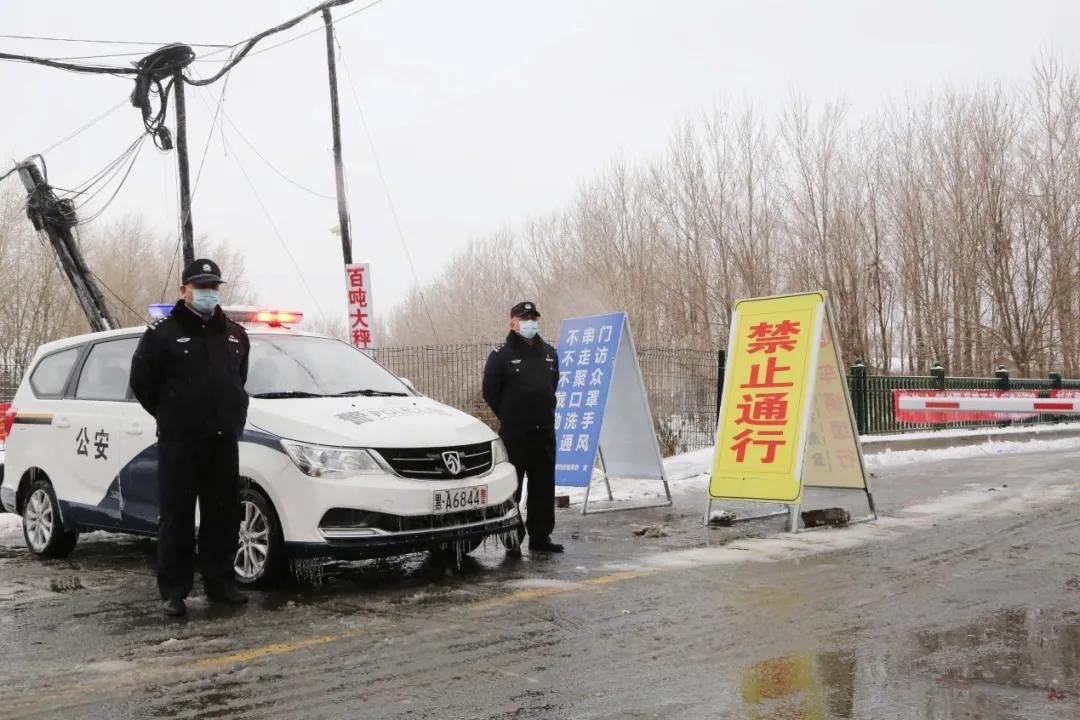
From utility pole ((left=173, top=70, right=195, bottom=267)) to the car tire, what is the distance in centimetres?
1276

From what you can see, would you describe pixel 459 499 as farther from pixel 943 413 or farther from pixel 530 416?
pixel 943 413

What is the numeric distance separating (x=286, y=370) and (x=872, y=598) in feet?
13.4

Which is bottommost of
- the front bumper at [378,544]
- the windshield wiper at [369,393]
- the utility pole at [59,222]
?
the front bumper at [378,544]

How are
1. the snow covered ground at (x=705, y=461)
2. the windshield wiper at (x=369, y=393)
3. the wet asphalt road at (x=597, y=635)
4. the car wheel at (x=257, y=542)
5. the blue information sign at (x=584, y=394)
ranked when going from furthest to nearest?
1. the snow covered ground at (x=705, y=461)
2. the blue information sign at (x=584, y=394)
3. the windshield wiper at (x=369, y=393)
4. the car wheel at (x=257, y=542)
5. the wet asphalt road at (x=597, y=635)

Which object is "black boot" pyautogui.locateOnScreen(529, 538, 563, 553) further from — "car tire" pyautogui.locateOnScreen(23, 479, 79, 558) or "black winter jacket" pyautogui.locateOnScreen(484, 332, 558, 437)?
"car tire" pyautogui.locateOnScreen(23, 479, 79, 558)

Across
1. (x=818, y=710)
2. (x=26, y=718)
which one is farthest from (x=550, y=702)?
(x=26, y=718)

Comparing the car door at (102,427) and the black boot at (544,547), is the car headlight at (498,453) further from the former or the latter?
the car door at (102,427)

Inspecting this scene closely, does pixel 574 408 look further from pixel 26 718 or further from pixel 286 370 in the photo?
pixel 26 718

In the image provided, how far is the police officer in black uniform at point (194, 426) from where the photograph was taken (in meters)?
A: 5.66

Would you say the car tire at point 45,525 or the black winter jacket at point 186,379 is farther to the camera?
the car tire at point 45,525

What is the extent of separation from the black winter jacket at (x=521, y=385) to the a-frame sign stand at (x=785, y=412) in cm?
186

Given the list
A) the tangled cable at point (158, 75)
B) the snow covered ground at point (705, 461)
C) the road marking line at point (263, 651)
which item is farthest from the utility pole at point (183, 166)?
the road marking line at point (263, 651)

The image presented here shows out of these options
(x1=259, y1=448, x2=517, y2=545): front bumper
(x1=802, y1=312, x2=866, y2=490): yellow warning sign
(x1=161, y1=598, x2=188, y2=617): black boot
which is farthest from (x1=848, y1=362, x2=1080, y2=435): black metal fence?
(x1=161, y1=598, x2=188, y2=617): black boot

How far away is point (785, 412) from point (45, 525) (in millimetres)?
5958
